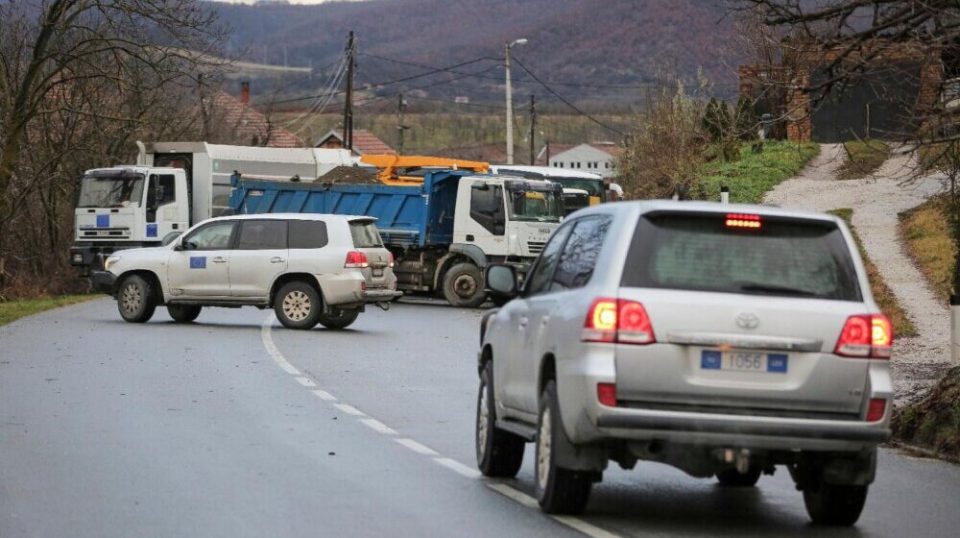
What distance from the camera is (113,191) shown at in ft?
144

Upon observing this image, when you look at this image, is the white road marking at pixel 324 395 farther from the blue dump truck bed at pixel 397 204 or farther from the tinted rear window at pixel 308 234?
the blue dump truck bed at pixel 397 204

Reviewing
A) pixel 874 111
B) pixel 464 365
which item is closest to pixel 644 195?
pixel 874 111

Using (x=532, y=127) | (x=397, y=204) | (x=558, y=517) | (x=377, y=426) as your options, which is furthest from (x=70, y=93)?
(x=532, y=127)

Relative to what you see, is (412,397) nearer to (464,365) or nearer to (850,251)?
(464,365)

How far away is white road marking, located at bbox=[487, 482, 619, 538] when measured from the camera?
960cm

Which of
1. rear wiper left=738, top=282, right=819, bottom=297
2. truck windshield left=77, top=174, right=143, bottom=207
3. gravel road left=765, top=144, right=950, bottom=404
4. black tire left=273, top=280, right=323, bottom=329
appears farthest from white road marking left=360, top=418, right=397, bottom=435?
truck windshield left=77, top=174, right=143, bottom=207

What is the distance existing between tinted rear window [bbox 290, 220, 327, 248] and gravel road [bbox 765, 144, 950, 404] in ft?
25.9

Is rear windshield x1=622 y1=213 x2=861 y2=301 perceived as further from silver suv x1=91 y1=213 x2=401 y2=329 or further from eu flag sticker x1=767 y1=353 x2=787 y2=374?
silver suv x1=91 y1=213 x2=401 y2=329

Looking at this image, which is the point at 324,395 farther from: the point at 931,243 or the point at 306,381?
the point at 931,243

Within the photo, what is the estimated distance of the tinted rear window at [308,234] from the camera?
29062 millimetres

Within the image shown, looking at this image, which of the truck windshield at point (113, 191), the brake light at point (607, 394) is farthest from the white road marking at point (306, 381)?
the truck windshield at point (113, 191)

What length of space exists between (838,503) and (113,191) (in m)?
35.6

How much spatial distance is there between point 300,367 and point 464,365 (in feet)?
6.78

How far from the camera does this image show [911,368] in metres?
20.9
